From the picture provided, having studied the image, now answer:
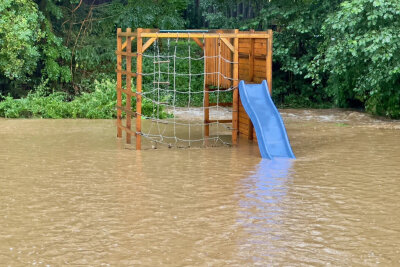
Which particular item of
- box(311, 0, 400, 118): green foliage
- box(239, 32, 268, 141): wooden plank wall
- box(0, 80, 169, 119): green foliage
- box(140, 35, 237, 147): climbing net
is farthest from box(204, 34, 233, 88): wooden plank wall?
box(0, 80, 169, 119): green foliage

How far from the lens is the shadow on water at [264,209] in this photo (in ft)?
27.8

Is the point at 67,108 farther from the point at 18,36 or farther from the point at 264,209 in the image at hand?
the point at 264,209

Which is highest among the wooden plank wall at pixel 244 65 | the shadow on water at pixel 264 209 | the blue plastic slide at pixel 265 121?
the wooden plank wall at pixel 244 65

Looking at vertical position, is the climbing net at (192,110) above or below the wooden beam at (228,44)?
below

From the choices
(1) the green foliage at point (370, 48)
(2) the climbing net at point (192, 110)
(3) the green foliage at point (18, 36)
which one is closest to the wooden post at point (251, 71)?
(2) the climbing net at point (192, 110)

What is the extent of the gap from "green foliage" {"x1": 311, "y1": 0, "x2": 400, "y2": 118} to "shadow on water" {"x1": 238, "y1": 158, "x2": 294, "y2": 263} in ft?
20.2

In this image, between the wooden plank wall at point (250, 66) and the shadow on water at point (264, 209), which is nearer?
the shadow on water at point (264, 209)

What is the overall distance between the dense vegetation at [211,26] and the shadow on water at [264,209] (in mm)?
6781

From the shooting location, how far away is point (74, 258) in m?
7.99

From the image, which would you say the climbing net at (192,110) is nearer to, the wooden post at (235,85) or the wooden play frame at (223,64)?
the wooden play frame at (223,64)

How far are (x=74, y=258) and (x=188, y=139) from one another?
1077 cm

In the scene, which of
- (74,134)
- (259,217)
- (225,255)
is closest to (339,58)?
(74,134)

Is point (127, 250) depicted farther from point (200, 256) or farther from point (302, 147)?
point (302, 147)

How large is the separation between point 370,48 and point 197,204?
10.2m
